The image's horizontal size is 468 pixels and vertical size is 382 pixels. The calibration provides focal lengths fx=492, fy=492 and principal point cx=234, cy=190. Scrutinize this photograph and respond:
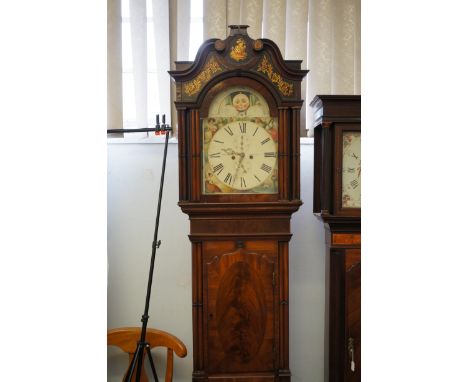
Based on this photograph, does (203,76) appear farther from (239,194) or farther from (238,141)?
(239,194)

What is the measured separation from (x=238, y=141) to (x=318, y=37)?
2.69ft

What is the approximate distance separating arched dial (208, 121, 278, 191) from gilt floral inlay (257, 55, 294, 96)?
0.16 metres

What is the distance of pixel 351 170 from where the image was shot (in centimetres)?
191

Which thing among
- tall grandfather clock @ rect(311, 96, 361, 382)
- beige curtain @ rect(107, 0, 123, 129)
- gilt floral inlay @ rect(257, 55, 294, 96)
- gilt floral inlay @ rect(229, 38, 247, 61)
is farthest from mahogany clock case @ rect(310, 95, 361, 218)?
beige curtain @ rect(107, 0, 123, 129)

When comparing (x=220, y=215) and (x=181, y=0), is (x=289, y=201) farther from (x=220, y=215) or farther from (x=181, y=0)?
(x=181, y=0)

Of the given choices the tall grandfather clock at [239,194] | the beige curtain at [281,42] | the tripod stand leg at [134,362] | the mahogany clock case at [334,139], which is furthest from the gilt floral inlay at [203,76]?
the tripod stand leg at [134,362]

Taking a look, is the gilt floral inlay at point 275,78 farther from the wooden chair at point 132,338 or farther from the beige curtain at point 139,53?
the wooden chair at point 132,338

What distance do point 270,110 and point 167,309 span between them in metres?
1.06

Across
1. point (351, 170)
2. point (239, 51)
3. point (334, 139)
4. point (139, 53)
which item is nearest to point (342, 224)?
point (351, 170)

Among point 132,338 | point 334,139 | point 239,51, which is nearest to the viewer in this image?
point 239,51

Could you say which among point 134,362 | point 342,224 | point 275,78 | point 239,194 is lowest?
point 134,362

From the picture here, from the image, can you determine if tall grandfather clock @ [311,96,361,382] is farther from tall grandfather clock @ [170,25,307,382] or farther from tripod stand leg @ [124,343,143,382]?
tripod stand leg @ [124,343,143,382]

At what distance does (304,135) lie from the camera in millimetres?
2309

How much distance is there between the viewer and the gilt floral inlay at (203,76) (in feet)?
5.83
